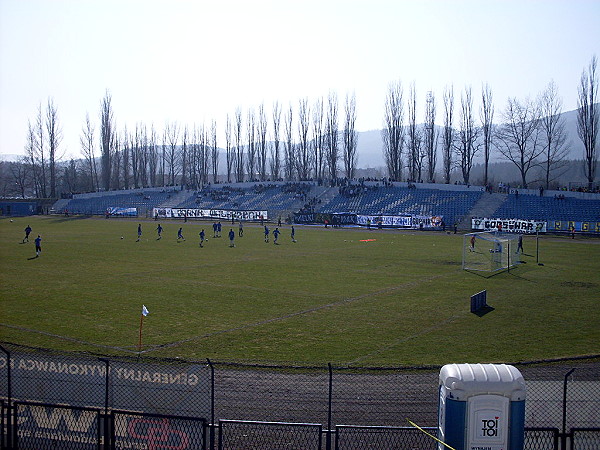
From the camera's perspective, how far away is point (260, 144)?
11256 centimetres

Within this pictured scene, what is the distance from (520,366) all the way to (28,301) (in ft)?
63.2

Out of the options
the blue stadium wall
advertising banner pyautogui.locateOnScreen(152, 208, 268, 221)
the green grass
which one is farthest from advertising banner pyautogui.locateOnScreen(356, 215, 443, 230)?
the blue stadium wall

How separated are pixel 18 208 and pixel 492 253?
91652 millimetres

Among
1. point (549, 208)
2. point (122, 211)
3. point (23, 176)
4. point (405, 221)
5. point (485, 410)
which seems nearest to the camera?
point (485, 410)

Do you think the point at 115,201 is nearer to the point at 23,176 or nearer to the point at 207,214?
the point at 207,214

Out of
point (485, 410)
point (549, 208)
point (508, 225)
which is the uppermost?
point (549, 208)

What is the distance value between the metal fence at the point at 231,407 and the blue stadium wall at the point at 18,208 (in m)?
98.0

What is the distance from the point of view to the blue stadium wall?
97.0 m

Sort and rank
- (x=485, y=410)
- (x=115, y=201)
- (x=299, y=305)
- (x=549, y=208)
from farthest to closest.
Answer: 1. (x=115, y=201)
2. (x=549, y=208)
3. (x=299, y=305)
4. (x=485, y=410)

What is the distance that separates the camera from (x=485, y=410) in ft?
26.6

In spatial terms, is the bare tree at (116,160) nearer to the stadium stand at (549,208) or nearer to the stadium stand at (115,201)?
the stadium stand at (115,201)

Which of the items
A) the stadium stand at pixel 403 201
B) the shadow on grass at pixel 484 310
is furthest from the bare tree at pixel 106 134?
the shadow on grass at pixel 484 310

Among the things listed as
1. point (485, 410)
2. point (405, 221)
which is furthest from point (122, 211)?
point (485, 410)

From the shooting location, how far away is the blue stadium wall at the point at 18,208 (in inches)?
3819
